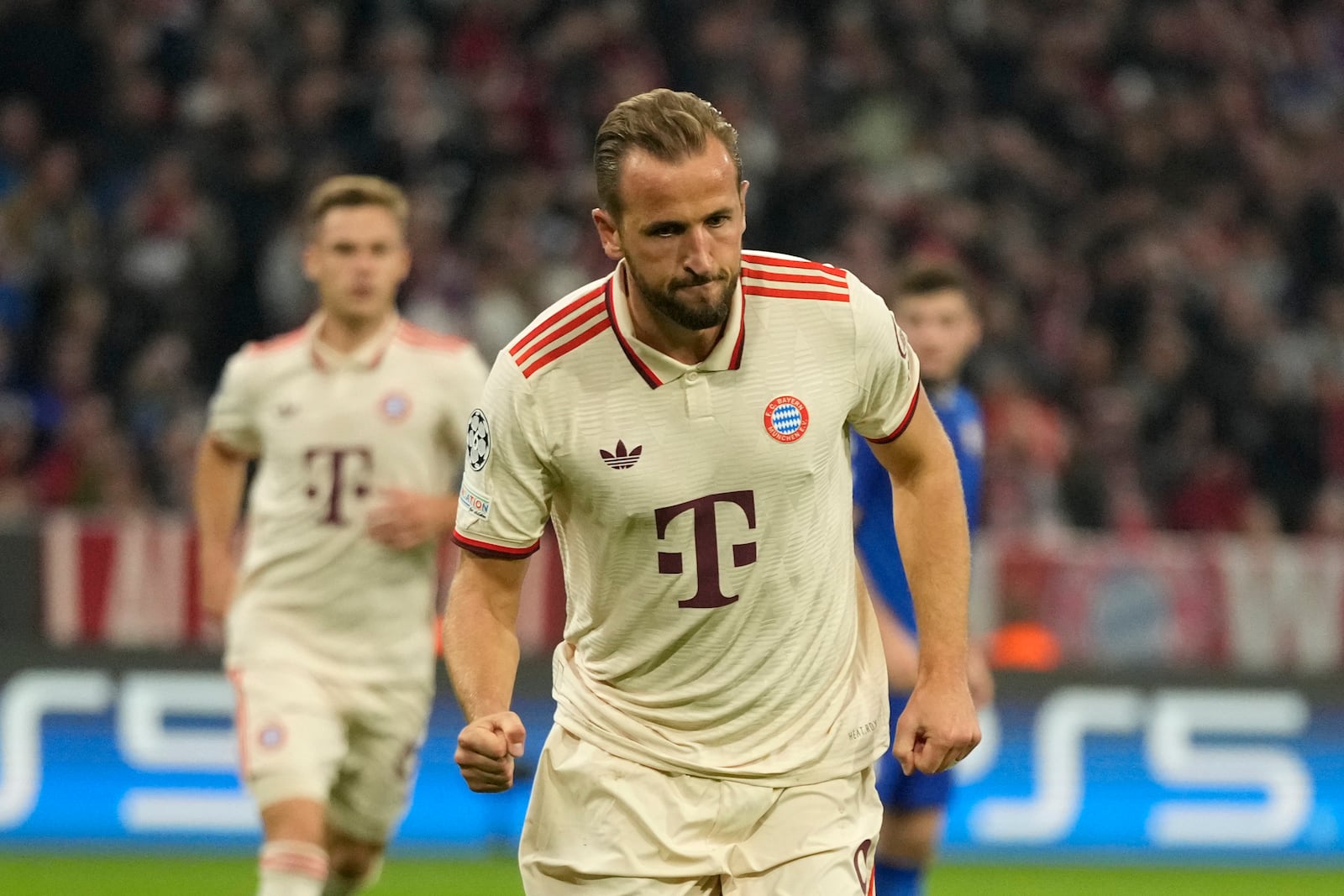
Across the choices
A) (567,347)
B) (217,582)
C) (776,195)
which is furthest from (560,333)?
(776,195)

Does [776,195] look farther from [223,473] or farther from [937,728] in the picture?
[937,728]

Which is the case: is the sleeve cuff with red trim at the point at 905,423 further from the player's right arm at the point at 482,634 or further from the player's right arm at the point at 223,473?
the player's right arm at the point at 223,473

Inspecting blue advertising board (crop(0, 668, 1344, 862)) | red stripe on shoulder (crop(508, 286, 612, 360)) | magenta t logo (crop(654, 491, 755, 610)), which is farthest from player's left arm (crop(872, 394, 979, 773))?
blue advertising board (crop(0, 668, 1344, 862))

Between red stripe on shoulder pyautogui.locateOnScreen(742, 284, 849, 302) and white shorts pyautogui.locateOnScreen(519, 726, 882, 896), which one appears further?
red stripe on shoulder pyautogui.locateOnScreen(742, 284, 849, 302)

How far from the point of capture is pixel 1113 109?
16688 millimetres

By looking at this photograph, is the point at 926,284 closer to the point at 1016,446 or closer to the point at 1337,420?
the point at 1016,446

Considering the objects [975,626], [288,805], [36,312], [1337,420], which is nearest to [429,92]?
[36,312]

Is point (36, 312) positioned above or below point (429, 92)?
below

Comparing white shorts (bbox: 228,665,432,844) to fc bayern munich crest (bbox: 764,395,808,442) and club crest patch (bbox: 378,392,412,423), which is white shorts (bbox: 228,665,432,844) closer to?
club crest patch (bbox: 378,392,412,423)

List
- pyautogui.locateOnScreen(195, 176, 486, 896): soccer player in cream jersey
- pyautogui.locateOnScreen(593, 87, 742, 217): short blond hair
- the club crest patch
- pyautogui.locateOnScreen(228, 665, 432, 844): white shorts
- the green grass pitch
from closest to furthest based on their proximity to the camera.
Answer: pyautogui.locateOnScreen(593, 87, 742, 217): short blond hair
pyautogui.locateOnScreen(228, 665, 432, 844): white shorts
pyautogui.locateOnScreen(195, 176, 486, 896): soccer player in cream jersey
the club crest patch
the green grass pitch

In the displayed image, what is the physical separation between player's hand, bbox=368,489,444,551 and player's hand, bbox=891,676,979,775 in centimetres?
285

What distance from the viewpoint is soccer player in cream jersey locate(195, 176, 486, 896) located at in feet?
21.7

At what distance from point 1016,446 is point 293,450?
23.4ft

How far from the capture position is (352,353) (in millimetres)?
6895
